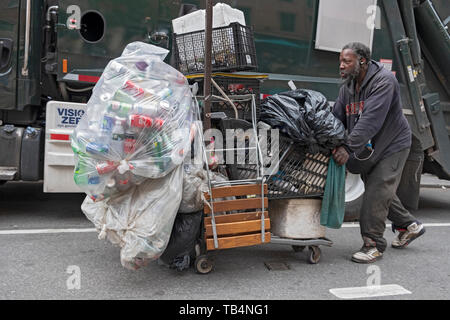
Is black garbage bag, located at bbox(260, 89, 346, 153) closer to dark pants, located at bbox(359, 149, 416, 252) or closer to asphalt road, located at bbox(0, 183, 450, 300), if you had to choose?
dark pants, located at bbox(359, 149, 416, 252)

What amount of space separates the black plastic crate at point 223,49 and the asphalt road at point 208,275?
1.53m

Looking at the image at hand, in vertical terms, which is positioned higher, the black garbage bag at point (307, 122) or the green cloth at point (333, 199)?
the black garbage bag at point (307, 122)

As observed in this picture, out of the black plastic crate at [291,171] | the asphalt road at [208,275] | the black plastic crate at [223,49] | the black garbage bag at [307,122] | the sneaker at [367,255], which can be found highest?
the black plastic crate at [223,49]

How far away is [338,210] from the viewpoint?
324cm

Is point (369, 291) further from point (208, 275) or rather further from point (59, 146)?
point (59, 146)

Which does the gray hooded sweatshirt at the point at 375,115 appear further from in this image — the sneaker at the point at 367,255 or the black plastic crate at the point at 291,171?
the sneaker at the point at 367,255

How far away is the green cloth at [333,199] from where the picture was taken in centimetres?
323

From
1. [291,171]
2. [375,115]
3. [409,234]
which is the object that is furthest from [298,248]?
[375,115]

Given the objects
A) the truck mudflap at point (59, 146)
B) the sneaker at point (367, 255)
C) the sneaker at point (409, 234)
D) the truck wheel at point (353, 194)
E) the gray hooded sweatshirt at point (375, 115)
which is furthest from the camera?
the truck wheel at point (353, 194)

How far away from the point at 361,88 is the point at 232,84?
44.4 inches

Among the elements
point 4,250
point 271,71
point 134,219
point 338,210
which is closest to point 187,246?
point 134,219

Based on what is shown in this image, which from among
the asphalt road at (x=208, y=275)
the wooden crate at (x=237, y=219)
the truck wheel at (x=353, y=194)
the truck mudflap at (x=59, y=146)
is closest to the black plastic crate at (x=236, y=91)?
the wooden crate at (x=237, y=219)

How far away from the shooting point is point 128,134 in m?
2.62

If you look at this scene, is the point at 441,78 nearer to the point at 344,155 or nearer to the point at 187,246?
the point at 344,155
